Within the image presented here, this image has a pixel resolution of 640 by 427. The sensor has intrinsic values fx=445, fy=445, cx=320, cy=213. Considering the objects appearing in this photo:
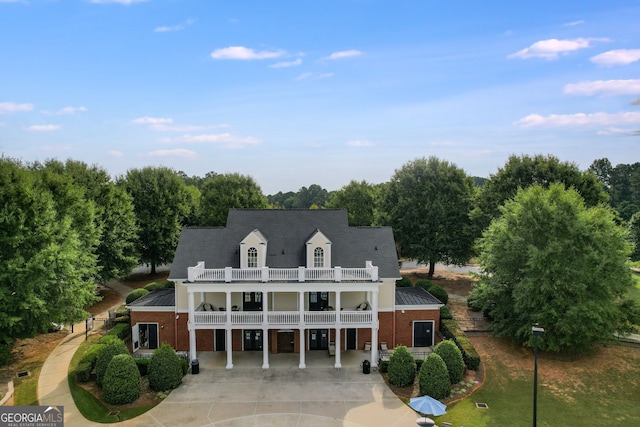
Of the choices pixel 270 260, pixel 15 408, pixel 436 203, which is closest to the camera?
pixel 15 408

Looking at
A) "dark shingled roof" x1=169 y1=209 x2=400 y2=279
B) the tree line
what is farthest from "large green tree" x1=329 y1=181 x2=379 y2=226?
"dark shingled roof" x1=169 y1=209 x2=400 y2=279

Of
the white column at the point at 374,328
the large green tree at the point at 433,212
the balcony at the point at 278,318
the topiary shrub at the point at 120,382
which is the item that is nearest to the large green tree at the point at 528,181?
the large green tree at the point at 433,212

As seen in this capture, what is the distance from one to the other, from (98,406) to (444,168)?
37.3 m

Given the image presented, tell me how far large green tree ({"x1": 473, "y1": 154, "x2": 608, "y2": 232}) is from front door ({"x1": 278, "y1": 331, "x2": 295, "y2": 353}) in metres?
22.5

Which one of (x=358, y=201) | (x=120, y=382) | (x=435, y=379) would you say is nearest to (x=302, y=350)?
(x=435, y=379)

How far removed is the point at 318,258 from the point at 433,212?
19.8 m

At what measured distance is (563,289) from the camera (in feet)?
92.4

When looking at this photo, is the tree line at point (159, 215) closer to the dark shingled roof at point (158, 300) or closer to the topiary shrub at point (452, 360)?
the dark shingled roof at point (158, 300)

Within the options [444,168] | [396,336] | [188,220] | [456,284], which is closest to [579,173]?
[444,168]

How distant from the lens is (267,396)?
→ 2398 centimetres

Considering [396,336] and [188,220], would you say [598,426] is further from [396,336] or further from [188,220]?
[188,220]

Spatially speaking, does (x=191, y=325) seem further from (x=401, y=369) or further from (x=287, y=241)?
(x=401, y=369)

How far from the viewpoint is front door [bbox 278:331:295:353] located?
30406 millimetres

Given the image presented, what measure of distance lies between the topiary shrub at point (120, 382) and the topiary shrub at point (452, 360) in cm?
1654
